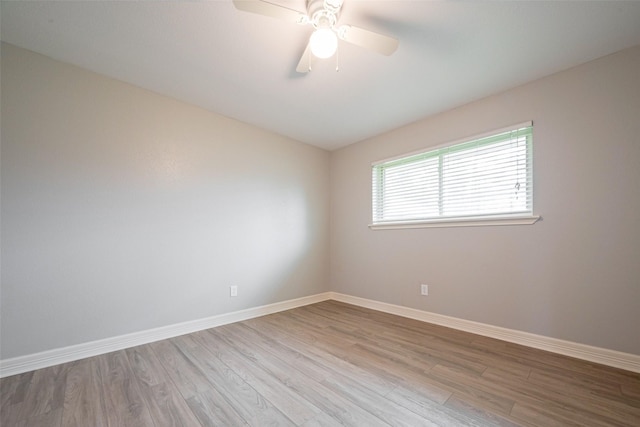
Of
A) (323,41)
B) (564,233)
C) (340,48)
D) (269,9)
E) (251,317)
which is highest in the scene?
(340,48)

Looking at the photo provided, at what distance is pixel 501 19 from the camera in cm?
159

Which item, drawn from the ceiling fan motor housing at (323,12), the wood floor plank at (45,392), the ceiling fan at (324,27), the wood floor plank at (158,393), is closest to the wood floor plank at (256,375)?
the wood floor plank at (158,393)

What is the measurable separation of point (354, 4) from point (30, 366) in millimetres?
3302

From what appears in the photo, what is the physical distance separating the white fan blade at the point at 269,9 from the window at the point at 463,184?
202 cm

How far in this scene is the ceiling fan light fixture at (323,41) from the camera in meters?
1.41

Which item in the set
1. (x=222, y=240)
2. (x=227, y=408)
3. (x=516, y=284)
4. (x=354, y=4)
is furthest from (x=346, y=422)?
(x=354, y=4)

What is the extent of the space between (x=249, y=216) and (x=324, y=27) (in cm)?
214

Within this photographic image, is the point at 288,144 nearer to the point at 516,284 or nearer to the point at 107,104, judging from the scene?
the point at 107,104

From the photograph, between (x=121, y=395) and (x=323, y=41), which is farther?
(x=121, y=395)

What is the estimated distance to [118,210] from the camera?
224cm

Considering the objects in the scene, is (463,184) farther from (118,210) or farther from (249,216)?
(118,210)

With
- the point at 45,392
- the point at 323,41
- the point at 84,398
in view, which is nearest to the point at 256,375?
the point at 84,398

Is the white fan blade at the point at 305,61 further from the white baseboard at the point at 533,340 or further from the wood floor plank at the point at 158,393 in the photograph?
the white baseboard at the point at 533,340

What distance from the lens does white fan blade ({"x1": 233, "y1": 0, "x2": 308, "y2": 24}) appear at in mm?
1293
